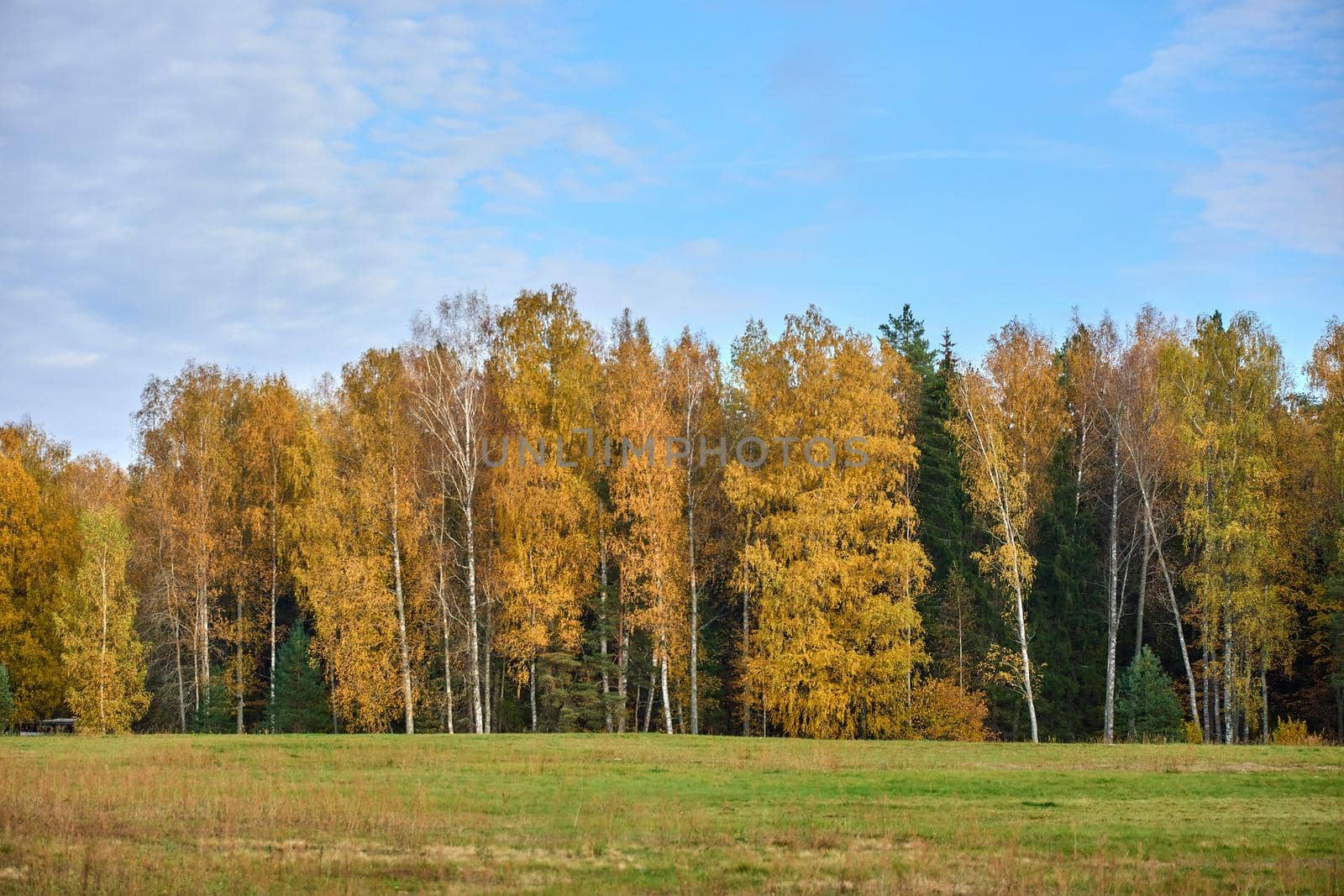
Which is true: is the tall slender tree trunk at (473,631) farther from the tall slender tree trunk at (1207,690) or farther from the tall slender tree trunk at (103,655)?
the tall slender tree trunk at (1207,690)

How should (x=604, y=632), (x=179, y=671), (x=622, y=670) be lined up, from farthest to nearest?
(x=179, y=671) → (x=622, y=670) → (x=604, y=632)

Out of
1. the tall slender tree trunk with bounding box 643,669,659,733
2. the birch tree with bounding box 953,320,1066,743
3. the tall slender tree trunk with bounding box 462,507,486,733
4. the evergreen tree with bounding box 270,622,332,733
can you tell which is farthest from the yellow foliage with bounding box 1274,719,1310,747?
the evergreen tree with bounding box 270,622,332,733

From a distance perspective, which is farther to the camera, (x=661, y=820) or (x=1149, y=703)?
(x=1149, y=703)

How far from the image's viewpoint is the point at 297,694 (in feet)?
136

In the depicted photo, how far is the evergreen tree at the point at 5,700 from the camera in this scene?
40531 millimetres

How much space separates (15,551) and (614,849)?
42445 mm

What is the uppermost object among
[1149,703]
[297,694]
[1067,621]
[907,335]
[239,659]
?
[907,335]

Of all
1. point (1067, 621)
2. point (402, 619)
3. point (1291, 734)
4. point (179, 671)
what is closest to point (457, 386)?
point (402, 619)

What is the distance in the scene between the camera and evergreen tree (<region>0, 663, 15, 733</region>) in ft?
133

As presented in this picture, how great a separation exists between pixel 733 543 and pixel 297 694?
58.5 feet

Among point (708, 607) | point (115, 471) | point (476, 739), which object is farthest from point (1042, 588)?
point (115, 471)

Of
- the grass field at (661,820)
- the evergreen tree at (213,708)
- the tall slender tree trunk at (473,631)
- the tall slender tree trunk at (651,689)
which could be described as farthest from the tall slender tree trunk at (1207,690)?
the evergreen tree at (213,708)

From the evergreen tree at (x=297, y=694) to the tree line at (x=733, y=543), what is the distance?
120mm

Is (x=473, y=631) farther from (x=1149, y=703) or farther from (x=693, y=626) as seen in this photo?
(x=1149, y=703)
